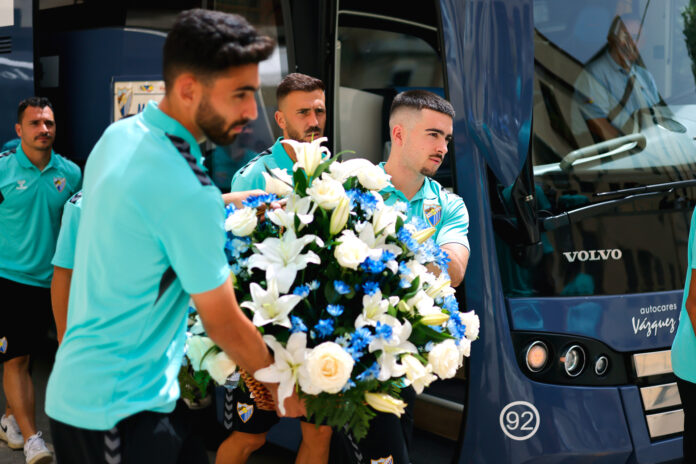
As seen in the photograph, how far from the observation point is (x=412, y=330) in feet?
7.89

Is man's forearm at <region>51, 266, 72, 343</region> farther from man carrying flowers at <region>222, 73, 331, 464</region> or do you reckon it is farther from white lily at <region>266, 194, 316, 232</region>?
white lily at <region>266, 194, 316, 232</region>

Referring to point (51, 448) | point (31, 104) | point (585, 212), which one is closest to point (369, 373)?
point (585, 212)

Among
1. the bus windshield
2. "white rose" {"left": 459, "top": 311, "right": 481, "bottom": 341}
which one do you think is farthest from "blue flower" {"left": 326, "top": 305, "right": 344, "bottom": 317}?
the bus windshield

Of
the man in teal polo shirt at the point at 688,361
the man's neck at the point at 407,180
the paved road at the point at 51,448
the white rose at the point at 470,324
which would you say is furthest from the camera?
the paved road at the point at 51,448

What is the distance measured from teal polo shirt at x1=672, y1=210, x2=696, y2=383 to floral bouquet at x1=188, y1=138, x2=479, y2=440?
1026 millimetres

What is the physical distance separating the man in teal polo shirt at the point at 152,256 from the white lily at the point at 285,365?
153 millimetres

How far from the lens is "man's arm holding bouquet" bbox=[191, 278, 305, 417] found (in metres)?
1.92

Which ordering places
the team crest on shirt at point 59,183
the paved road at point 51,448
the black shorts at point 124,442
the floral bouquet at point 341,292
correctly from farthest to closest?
the team crest on shirt at point 59,183, the paved road at point 51,448, the floral bouquet at point 341,292, the black shorts at point 124,442

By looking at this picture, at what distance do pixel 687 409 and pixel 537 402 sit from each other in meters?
0.59

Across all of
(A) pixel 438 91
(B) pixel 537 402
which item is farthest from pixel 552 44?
(B) pixel 537 402

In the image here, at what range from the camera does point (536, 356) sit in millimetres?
3469

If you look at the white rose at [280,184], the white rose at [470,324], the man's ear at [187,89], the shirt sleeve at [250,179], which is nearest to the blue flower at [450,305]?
the white rose at [470,324]

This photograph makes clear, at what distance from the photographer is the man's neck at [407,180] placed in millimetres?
3346

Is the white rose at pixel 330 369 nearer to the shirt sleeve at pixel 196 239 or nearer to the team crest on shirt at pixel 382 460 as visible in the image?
the shirt sleeve at pixel 196 239
